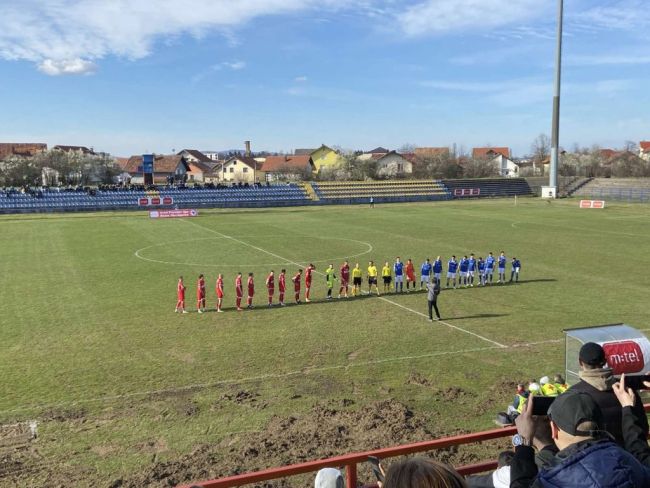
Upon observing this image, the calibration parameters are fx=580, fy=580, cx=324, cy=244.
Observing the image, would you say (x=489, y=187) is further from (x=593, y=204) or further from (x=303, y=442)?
(x=303, y=442)

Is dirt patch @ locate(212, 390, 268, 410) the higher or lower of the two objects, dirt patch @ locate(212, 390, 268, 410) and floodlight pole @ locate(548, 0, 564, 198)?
the lower

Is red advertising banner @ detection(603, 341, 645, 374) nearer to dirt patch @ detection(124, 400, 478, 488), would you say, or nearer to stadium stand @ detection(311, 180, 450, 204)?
dirt patch @ detection(124, 400, 478, 488)

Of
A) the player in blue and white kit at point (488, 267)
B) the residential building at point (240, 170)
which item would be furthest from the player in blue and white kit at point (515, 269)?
the residential building at point (240, 170)

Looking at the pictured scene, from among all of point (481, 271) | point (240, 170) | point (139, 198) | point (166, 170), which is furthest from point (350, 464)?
point (240, 170)

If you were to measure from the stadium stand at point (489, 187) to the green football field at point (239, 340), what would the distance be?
167 ft

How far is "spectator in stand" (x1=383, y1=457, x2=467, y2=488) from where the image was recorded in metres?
2.70

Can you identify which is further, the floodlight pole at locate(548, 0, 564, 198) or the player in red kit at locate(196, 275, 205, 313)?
the floodlight pole at locate(548, 0, 564, 198)

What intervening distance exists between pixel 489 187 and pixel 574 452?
91310mm

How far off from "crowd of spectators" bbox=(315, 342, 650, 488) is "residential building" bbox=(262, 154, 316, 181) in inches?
4299

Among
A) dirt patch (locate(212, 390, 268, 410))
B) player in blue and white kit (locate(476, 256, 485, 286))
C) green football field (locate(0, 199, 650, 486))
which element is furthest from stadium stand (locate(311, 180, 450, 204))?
dirt patch (locate(212, 390, 268, 410))

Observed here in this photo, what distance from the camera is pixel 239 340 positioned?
1762 centimetres

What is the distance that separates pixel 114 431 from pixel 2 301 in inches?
568

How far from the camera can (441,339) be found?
17.5 m

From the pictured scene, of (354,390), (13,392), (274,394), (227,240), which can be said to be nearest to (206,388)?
(274,394)
